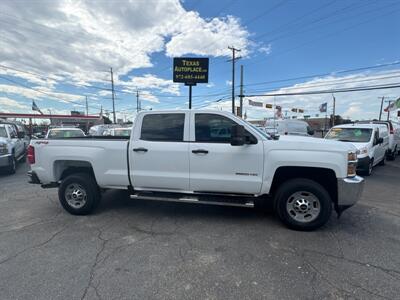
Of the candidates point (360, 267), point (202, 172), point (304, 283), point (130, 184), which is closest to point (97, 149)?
point (130, 184)

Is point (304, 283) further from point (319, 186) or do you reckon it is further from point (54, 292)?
point (54, 292)

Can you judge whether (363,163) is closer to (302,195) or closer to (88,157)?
(302,195)

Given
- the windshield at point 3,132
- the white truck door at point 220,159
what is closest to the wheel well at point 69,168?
the white truck door at point 220,159

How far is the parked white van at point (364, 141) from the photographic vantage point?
838cm

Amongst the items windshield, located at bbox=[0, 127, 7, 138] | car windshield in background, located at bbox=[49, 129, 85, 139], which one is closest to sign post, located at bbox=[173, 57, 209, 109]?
car windshield in background, located at bbox=[49, 129, 85, 139]

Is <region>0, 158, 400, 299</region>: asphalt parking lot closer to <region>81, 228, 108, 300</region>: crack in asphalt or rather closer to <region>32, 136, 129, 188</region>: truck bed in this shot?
<region>81, 228, 108, 300</region>: crack in asphalt

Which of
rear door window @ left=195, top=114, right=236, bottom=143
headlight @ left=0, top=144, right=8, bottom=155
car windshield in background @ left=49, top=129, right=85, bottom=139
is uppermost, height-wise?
rear door window @ left=195, top=114, right=236, bottom=143

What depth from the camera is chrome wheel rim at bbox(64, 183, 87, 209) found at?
475cm

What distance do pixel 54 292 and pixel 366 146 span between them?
951cm

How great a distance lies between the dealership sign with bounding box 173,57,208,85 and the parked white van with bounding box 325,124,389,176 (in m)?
8.09

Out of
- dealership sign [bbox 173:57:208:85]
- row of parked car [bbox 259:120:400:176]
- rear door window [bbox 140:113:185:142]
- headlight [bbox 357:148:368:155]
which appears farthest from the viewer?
dealership sign [bbox 173:57:208:85]

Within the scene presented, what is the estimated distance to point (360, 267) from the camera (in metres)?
3.02

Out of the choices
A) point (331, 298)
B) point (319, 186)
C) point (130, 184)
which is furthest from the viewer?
point (130, 184)

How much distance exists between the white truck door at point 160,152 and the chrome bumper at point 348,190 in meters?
2.47
